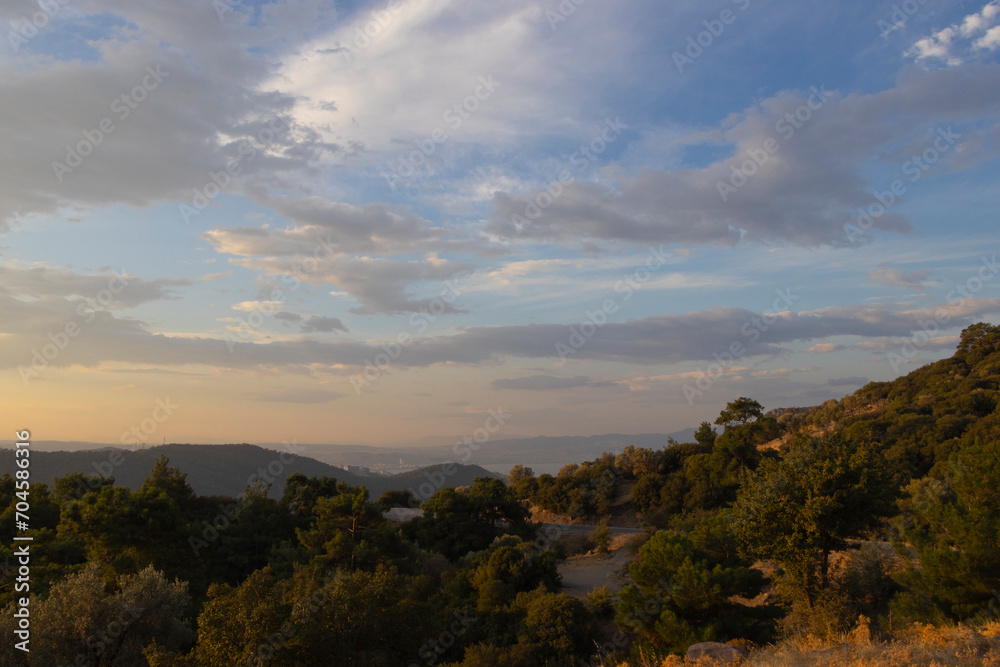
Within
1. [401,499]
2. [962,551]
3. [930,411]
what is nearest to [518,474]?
[401,499]

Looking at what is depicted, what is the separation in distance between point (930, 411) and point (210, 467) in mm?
87459

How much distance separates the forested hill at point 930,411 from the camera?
32094 mm

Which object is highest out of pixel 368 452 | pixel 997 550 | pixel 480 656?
pixel 997 550

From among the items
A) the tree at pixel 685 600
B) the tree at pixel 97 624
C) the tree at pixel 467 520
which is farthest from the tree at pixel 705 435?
the tree at pixel 97 624

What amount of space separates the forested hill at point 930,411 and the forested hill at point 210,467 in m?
37.7

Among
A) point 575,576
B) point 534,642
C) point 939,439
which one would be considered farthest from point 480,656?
point 939,439

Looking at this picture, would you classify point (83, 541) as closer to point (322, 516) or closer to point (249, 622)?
point (322, 516)

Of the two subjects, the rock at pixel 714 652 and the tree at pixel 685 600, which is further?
the tree at pixel 685 600

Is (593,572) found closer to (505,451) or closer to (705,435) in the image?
(705,435)

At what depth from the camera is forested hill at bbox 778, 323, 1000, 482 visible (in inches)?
1264

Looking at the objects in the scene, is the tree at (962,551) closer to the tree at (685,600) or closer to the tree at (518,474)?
the tree at (685,600)

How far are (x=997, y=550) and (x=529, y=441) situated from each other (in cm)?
10581

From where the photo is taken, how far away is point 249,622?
8430 mm

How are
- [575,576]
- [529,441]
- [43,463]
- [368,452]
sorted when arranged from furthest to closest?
[368,452], [529,441], [43,463], [575,576]
